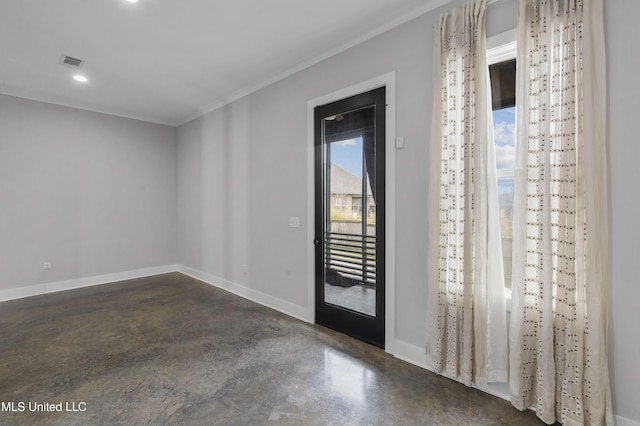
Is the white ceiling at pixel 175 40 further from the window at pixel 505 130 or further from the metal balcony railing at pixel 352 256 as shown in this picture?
the metal balcony railing at pixel 352 256

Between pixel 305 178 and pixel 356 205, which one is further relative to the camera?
pixel 305 178

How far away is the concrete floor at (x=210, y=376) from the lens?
1.93 metres

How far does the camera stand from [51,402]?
2.06 metres

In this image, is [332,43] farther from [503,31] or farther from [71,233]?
[71,233]

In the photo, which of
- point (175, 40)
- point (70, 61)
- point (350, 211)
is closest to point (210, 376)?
point (350, 211)

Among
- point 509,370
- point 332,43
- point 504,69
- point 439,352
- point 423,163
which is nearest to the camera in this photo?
point 509,370

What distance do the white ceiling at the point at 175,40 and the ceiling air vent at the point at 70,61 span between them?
63 mm

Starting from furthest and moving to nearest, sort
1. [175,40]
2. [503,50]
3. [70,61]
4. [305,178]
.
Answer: [305,178]
[70,61]
[175,40]
[503,50]

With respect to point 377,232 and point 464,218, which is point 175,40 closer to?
point 377,232

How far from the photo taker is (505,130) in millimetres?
2182

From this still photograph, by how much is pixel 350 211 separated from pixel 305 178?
0.73 meters

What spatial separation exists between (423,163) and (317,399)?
1984 mm

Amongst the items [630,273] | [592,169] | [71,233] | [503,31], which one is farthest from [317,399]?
[71,233]

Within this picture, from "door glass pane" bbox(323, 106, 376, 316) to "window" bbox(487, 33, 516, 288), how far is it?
3.42ft
